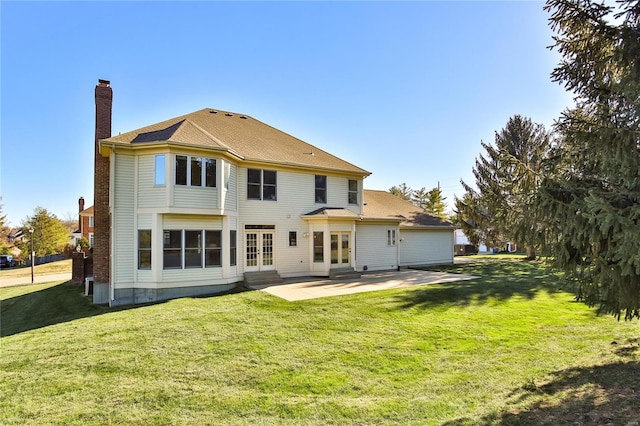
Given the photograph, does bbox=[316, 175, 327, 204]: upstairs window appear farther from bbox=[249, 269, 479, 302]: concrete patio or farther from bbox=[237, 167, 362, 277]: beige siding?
bbox=[249, 269, 479, 302]: concrete patio

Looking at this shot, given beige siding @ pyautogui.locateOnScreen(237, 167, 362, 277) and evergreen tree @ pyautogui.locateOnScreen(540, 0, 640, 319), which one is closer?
evergreen tree @ pyautogui.locateOnScreen(540, 0, 640, 319)

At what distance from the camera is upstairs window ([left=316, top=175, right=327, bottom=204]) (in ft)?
57.2

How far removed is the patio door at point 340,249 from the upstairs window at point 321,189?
6.53 ft

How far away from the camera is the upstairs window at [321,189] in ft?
57.2

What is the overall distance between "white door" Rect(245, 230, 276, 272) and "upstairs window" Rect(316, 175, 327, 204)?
127 inches

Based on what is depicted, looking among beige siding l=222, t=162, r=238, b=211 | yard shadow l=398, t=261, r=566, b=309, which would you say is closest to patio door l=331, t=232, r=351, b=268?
yard shadow l=398, t=261, r=566, b=309

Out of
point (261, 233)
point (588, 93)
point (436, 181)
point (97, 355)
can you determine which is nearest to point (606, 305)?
point (588, 93)

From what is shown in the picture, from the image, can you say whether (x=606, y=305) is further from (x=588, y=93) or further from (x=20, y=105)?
(x=20, y=105)

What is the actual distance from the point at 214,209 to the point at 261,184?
3058 mm

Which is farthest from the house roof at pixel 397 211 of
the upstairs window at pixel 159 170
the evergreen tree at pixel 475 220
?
the upstairs window at pixel 159 170

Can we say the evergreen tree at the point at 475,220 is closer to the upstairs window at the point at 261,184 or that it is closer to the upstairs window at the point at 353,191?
the upstairs window at the point at 353,191

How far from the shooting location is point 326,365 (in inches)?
257

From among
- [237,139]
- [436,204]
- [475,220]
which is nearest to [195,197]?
[237,139]

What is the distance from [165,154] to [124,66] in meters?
5.37
